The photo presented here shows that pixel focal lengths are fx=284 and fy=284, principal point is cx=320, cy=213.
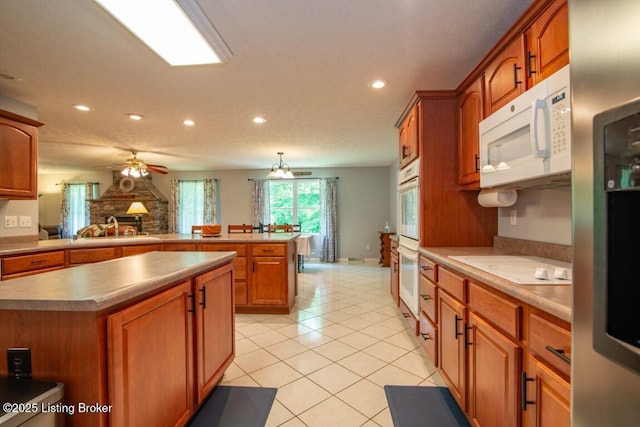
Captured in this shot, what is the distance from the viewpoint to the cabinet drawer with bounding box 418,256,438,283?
6.61ft

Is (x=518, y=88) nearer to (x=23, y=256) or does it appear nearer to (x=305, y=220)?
(x=23, y=256)

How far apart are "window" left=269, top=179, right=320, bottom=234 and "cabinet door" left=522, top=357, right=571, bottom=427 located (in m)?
6.27

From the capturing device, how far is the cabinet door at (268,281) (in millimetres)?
3342

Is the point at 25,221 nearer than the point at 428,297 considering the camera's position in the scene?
No

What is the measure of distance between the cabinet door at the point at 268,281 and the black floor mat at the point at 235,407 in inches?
56.5

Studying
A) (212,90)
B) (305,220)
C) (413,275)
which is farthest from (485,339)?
(305,220)

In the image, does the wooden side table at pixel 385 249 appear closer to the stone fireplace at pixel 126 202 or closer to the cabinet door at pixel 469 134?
the cabinet door at pixel 469 134

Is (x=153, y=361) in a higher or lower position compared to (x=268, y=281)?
higher

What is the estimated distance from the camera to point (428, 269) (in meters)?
2.14

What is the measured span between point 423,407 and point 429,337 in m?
0.53

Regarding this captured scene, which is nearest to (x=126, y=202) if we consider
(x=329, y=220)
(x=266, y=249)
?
(x=329, y=220)

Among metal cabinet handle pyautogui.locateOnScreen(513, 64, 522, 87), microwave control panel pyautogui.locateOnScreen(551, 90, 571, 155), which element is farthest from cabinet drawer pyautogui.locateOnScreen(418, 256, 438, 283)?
metal cabinet handle pyautogui.locateOnScreen(513, 64, 522, 87)

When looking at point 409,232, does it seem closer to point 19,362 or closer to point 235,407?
point 235,407

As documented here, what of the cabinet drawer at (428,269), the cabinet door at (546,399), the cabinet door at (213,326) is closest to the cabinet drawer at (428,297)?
the cabinet drawer at (428,269)
